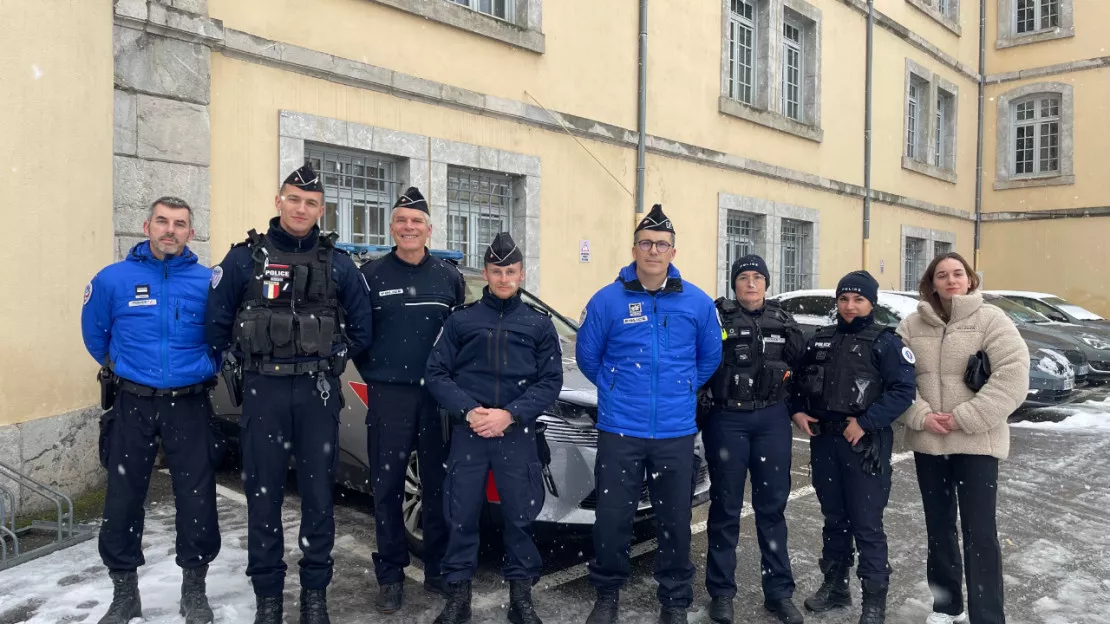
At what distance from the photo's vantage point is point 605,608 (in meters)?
3.84

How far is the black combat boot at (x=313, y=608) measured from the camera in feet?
12.1

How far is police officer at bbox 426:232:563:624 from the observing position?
12.5ft

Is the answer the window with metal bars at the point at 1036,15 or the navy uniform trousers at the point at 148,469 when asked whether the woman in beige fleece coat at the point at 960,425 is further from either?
the window with metal bars at the point at 1036,15

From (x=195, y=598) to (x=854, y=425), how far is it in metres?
3.21

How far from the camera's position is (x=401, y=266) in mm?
4152

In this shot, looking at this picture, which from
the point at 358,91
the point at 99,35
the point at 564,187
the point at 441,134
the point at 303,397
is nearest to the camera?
the point at 303,397

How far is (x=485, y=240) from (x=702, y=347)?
19.9ft

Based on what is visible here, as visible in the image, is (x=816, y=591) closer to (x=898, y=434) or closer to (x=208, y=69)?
(x=898, y=434)

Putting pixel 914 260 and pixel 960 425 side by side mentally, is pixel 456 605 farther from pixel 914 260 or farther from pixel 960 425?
pixel 914 260

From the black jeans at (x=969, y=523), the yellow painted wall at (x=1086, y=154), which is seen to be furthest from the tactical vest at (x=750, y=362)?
the yellow painted wall at (x=1086, y=154)

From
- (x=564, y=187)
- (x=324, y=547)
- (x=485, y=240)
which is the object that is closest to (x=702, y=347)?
(x=324, y=547)

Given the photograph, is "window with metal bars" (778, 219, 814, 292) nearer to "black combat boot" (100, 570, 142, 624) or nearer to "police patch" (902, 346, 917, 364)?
"police patch" (902, 346, 917, 364)

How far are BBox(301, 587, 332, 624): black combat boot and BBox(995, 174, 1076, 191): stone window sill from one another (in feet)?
74.4

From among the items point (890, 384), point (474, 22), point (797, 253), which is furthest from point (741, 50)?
point (890, 384)
